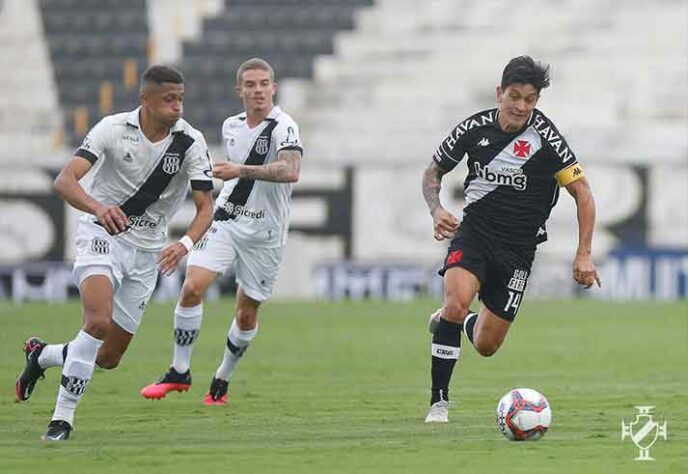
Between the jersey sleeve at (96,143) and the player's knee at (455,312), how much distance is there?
2479mm

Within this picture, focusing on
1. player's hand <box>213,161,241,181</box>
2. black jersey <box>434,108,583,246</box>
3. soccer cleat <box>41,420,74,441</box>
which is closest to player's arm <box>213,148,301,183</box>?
player's hand <box>213,161,241,181</box>

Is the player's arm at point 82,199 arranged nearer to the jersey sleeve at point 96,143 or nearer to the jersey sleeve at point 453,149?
the jersey sleeve at point 96,143

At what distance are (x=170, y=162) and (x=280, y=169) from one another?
177 cm

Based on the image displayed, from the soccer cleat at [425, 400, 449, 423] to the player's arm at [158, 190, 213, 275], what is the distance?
6.20 feet

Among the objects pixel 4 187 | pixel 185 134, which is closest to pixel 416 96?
pixel 4 187

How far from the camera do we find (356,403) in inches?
465

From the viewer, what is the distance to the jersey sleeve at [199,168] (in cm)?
1027

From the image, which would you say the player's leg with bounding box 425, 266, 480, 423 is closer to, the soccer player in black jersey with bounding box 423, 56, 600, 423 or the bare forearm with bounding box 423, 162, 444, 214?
the soccer player in black jersey with bounding box 423, 56, 600, 423

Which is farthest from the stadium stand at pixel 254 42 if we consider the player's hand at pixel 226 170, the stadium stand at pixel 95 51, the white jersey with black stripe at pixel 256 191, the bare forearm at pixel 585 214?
the bare forearm at pixel 585 214

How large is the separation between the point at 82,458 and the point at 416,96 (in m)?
27.0

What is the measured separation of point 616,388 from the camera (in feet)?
42.1

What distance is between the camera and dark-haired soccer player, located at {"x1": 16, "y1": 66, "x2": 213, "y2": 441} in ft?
31.1

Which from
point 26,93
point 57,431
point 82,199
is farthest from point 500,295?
point 26,93

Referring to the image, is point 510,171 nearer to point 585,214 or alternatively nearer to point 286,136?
point 585,214
